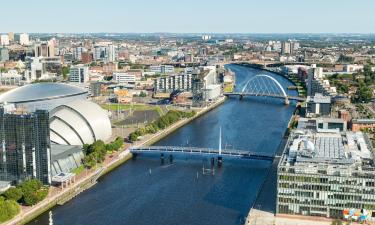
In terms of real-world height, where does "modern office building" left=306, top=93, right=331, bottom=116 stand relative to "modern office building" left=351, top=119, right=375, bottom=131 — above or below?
above

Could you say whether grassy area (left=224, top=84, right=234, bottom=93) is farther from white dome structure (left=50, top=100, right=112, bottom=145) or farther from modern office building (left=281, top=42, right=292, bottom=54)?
modern office building (left=281, top=42, right=292, bottom=54)

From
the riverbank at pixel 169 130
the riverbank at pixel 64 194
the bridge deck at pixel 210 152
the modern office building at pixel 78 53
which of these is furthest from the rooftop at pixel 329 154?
the modern office building at pixel 78 53

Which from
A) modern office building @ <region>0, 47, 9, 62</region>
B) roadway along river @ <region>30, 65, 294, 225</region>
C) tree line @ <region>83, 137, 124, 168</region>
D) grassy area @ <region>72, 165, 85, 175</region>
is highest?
modern office building @ <region>0, 47, 9, 62</region>

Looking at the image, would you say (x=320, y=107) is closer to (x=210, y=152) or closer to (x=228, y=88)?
(x=210, y=152)

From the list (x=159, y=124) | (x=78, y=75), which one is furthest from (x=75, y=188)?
(x=78, y=75)

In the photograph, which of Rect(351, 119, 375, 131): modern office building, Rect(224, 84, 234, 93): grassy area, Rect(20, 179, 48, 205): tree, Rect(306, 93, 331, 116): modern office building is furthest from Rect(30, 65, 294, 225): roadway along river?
Rect(224, 84, 234, 93): grassy area

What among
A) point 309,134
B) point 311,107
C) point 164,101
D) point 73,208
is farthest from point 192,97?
point 73,208

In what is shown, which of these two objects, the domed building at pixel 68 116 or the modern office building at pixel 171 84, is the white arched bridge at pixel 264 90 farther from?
the domed building at pixel 68 116
